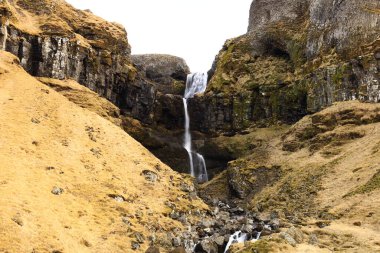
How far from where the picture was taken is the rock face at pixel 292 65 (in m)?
74.5

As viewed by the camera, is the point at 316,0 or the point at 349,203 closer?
the point at 349,203

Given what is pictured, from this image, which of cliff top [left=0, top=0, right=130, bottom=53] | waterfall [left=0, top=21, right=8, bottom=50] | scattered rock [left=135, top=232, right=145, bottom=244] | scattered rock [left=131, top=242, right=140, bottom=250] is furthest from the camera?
cliff top [left=0, top=0, right=130, bottom=53]

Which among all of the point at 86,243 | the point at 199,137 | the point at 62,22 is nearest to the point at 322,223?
the point at 86,243

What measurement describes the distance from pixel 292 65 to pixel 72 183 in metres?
68.6

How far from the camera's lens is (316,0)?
92188mm

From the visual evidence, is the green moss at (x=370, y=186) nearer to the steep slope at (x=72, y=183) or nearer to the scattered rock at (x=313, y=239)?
the scattered rock at (x=313, y=239)

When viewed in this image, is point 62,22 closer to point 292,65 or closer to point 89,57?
point 89,57

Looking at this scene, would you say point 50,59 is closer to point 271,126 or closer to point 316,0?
point 271,126

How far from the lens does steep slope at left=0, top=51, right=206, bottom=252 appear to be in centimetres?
3434

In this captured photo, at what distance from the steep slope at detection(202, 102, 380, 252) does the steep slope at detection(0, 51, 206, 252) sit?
44.5ft

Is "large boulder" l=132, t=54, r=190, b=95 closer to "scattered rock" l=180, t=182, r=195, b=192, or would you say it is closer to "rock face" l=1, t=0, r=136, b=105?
"rock face" l=1, t=0, r=136, b=105

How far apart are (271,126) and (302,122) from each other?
16.4 m

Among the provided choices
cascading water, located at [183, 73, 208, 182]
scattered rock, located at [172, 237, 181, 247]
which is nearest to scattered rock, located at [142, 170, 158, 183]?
scattered rock, located at [172, 237, 181, 247]

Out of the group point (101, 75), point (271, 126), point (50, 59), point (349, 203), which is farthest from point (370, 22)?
point (50, 59)
